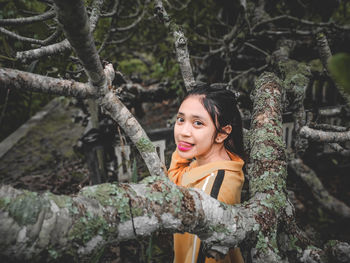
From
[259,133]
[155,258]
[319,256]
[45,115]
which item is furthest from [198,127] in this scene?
[45,115]

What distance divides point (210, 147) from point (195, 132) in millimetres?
177

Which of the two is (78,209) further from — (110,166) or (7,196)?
(110,166)

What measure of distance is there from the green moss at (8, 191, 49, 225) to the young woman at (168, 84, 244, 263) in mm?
838

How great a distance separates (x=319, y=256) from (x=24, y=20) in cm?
199

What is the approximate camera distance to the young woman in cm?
121

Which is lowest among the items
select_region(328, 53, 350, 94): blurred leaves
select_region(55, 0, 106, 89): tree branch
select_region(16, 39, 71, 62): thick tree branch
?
select_region(328, 53, 350, 94): blurred leaves

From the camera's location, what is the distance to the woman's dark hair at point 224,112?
144cm

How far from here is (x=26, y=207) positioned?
0.56 m

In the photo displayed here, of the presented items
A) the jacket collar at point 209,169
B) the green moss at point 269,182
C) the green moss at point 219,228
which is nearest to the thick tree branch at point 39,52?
the jacket collar at point 209,169

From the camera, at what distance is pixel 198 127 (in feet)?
4.60

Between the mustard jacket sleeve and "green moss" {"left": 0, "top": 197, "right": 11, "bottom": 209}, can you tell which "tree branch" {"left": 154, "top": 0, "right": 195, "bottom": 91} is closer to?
the mustard jacket sleeve

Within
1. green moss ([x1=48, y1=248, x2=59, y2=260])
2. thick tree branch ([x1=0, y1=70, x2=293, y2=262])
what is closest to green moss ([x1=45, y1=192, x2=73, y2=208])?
thick tree branch ([x1=0, y1=70, x2=293, y2=262])

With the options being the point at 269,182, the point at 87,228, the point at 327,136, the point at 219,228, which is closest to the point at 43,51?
the point at 87,228

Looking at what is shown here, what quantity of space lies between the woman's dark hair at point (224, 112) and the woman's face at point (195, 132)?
0.16ft
